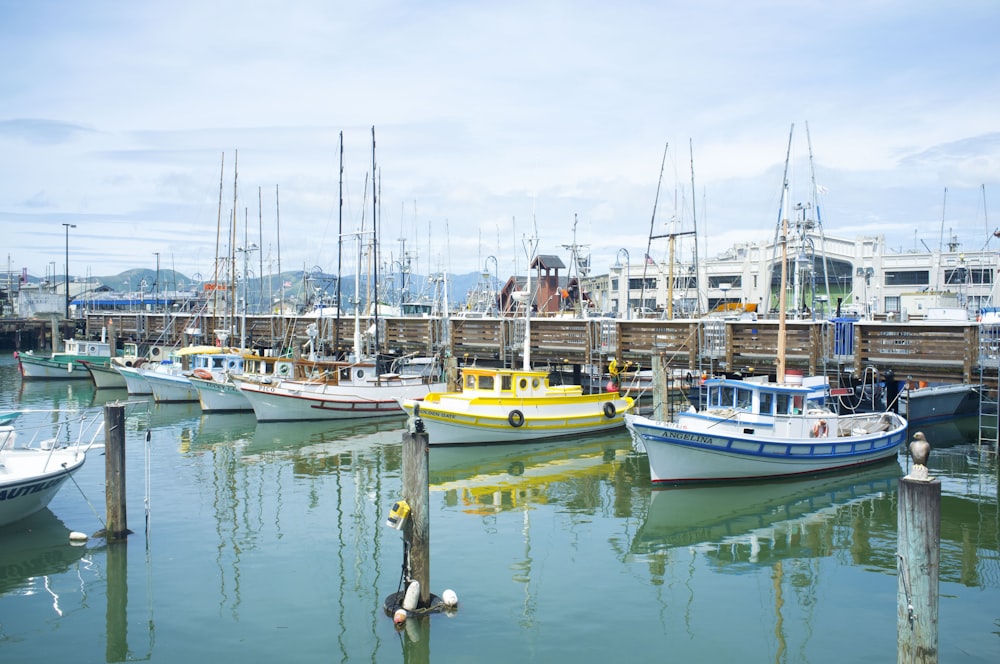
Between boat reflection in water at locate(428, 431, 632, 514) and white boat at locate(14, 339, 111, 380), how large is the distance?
33.5 metres

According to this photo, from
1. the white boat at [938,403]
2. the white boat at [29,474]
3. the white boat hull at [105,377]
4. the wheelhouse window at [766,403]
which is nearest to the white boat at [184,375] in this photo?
the white boat hull at [105,377]

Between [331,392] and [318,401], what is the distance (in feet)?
2.41

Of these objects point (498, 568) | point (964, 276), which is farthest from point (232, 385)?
point (964, 276)

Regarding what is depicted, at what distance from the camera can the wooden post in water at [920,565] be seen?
28.4 feet

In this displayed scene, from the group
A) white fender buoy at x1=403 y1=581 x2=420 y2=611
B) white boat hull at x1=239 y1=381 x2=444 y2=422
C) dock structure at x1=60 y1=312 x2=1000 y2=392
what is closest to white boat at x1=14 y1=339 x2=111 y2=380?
dock structure at x1=60 y1=312 x2=1000 y2=392

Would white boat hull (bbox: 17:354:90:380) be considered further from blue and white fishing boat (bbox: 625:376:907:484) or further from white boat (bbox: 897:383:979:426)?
white boat (bbox: 897:383:979:426)

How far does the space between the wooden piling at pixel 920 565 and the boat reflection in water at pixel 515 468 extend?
10.6 m

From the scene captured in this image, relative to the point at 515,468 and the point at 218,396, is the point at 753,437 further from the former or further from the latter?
the point at 218,396

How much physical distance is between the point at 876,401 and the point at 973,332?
505 cm

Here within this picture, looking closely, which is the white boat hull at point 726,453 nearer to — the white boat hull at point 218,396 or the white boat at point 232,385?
the white boat at point 232,385

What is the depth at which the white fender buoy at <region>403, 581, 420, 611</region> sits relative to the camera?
454 inches

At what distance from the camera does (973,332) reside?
24.6m

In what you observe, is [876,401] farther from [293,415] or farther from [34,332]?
[34,332]

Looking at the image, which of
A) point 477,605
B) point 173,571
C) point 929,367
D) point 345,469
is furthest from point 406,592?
point 929,367
